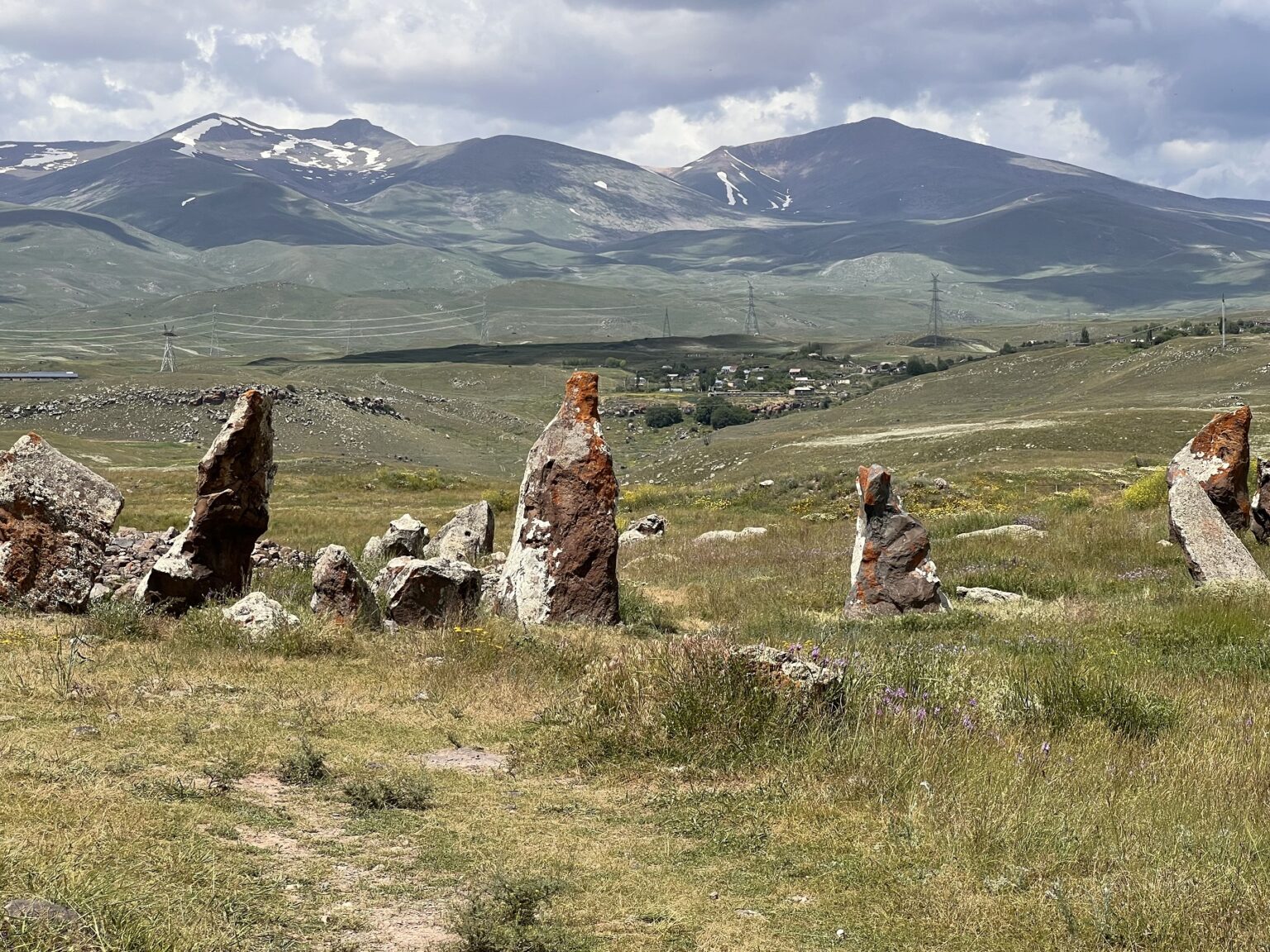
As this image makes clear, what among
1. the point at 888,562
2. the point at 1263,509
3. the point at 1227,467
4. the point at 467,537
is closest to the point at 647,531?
the point at 467,537

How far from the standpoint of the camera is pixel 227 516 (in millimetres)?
16750

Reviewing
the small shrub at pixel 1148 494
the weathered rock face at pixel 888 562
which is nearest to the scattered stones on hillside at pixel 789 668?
the weathered rock face at pixel 888 562

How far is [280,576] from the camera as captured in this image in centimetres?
2027

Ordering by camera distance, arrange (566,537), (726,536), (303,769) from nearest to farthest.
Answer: (303,769) < (566,537) < (726,536)

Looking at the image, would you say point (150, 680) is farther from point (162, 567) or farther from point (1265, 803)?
point (1265, 803)

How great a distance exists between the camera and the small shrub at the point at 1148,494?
103ft

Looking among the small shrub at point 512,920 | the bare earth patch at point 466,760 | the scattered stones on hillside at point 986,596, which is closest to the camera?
the small shrub at point 512,920

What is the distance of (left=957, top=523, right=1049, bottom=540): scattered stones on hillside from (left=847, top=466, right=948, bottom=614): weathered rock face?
A: 24.8 feet

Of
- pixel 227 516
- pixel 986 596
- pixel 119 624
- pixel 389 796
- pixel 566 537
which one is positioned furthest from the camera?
pixel 986 596

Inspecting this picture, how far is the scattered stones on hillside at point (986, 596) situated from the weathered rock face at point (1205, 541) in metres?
2.44

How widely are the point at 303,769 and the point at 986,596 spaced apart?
42.2 feet

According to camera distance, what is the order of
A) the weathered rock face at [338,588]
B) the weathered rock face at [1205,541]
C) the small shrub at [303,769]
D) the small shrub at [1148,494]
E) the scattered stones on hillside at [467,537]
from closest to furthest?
the small shrub at [303,769] → the weathered rock face at [338,588] → the weathered rock face at [1205,541] → the scattered stones on hillside at [467,537] → the small shrub at [1148,494]

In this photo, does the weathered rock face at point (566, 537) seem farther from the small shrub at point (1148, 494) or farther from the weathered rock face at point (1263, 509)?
the small shrub at point (1148, 494)

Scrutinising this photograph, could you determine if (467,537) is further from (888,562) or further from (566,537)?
(888,562)
